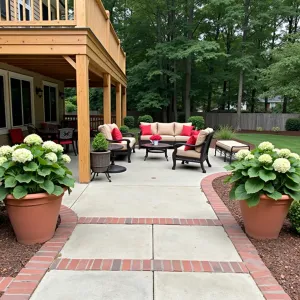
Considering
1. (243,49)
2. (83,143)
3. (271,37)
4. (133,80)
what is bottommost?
(83,143)

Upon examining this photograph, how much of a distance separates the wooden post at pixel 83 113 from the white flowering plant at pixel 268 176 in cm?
318

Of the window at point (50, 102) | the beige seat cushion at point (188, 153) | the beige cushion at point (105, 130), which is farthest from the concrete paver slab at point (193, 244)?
the window at point (50, 102)

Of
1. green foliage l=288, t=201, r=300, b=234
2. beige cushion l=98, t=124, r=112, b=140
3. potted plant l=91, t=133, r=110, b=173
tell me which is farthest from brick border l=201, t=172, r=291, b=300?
beige cushion l=98, t=124, r=112, b=140

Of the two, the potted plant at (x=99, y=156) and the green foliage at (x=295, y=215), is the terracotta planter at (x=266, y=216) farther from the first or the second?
the potted plant at (x=99, y=156)

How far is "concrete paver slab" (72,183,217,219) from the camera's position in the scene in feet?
12.9

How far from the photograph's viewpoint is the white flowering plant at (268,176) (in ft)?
9.64

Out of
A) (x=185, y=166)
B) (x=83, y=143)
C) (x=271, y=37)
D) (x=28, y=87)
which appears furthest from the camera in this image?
(x=271, y=37)

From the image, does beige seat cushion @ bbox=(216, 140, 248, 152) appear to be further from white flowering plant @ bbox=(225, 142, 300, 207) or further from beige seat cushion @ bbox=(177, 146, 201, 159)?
white flowering plant @ bbox=(225, 142, 300, 207)

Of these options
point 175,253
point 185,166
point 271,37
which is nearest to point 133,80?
point 271,37

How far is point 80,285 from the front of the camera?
231 cm

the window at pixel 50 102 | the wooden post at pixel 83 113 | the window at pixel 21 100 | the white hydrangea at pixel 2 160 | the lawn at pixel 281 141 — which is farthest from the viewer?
the lawn at pixel 281 141

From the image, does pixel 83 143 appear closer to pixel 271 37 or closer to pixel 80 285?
pixel 80 285

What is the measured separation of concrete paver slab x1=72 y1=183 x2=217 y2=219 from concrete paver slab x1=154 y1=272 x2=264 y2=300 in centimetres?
140

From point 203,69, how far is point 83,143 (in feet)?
64.1
